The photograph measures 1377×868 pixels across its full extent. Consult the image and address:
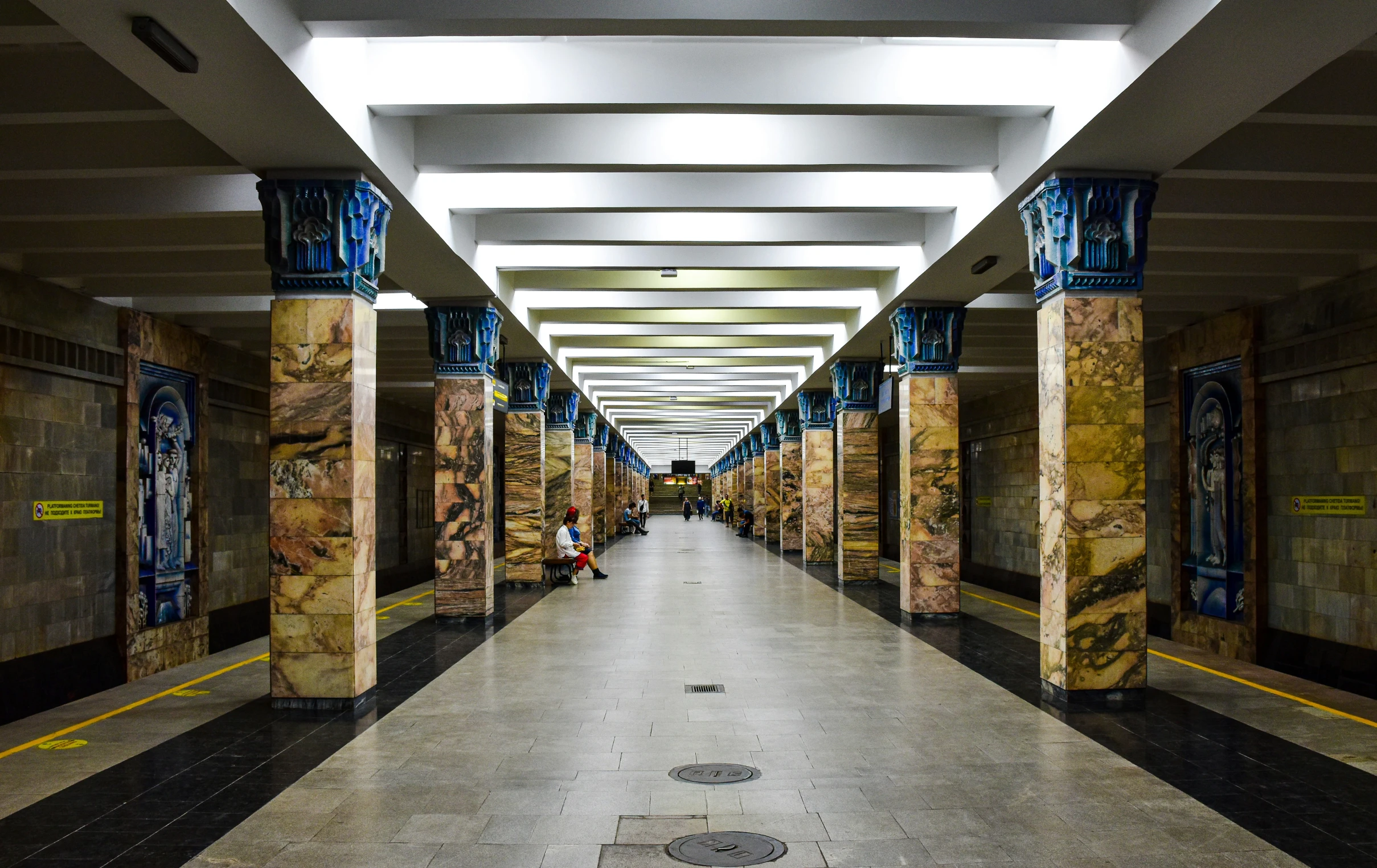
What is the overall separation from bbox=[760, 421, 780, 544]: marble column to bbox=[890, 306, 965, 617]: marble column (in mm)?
16993

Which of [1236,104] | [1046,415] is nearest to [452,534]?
[1046,415]

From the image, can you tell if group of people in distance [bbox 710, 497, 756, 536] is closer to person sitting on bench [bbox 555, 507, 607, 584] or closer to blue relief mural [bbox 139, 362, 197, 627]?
person sitting on bench [bbox 555, 507, 607, 584]

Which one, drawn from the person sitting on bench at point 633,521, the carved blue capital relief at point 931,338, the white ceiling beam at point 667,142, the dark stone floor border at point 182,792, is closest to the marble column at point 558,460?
the carved blue capital relief at point 931,338

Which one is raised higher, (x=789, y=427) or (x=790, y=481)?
(x=789, y=427)

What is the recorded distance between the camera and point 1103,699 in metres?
7.61

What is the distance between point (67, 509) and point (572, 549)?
915cm

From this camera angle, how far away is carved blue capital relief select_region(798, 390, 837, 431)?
21.2 meters

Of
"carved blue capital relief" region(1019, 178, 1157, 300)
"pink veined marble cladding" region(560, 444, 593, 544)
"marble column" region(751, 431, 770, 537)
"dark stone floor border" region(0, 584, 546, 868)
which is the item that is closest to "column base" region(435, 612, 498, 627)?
"dark stone floor border" region(0, 584, 546, 868)

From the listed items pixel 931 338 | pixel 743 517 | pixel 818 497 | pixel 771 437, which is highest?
pixel 931 338

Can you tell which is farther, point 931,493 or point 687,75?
point 931,493

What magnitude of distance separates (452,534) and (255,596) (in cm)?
426

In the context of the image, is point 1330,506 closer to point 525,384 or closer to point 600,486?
point 525,384

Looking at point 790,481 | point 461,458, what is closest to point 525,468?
point 461,458

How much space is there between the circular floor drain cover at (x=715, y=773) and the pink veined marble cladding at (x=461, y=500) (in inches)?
271
